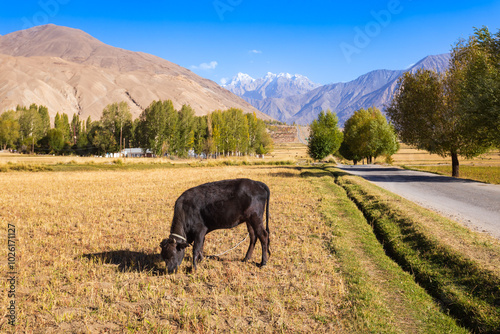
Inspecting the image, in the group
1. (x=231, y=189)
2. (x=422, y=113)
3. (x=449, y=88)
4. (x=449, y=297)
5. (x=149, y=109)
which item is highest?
(x=149, y=109)

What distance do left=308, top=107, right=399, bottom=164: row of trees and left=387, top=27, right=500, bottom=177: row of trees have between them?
20.8 metres

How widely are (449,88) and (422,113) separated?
376cm

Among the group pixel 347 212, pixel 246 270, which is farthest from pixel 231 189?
pixel 347 212

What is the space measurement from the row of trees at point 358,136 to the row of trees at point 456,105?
20768 millimetres

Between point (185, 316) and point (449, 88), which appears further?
point (449, 88)

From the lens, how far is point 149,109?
102000 millimetres

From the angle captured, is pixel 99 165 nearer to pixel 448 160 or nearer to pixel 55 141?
pixel 55 141

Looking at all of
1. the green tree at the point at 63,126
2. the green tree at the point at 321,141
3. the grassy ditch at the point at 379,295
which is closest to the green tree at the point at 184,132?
the green tree at the point at 321,141

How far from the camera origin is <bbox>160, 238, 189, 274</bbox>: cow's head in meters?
7.82

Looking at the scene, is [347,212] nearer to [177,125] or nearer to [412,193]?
[412,193]

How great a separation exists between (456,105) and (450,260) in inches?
1118

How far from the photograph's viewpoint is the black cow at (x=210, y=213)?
804 cm

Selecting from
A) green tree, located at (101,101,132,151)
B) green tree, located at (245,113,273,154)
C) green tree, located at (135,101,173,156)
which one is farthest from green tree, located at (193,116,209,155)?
green tree, located at (101,101,132,151)

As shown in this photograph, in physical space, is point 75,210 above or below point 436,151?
below
